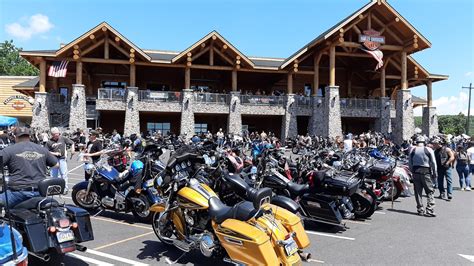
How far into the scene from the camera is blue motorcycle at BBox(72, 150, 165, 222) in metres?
6.74

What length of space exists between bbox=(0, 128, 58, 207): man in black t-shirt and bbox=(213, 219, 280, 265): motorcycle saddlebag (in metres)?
2.51

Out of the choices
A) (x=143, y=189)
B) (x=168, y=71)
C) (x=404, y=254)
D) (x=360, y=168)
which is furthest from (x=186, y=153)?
(x=168, y=71)

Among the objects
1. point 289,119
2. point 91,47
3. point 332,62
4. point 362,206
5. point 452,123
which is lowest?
point 362,206

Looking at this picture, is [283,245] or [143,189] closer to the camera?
[283,245]

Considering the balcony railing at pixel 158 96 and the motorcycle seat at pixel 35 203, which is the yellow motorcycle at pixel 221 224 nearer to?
the motorcycle seat at pixel 35 203

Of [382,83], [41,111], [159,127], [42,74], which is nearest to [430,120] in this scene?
[382,83]

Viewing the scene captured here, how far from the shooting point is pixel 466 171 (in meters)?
11.8

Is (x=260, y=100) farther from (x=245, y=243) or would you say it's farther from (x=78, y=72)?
(x=245, y=243)

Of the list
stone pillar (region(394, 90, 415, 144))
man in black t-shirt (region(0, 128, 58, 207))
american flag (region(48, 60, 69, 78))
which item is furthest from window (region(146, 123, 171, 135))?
man in black t-shirt (region(0, 128, 58, 207))

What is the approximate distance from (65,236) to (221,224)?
5.88ft

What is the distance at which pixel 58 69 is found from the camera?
2461cm

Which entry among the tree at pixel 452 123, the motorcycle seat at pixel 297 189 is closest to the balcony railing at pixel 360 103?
the motorcycle seat at pixel 297 189

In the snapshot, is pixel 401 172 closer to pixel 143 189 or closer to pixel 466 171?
pixel 466 171

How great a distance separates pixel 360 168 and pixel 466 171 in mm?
5944
